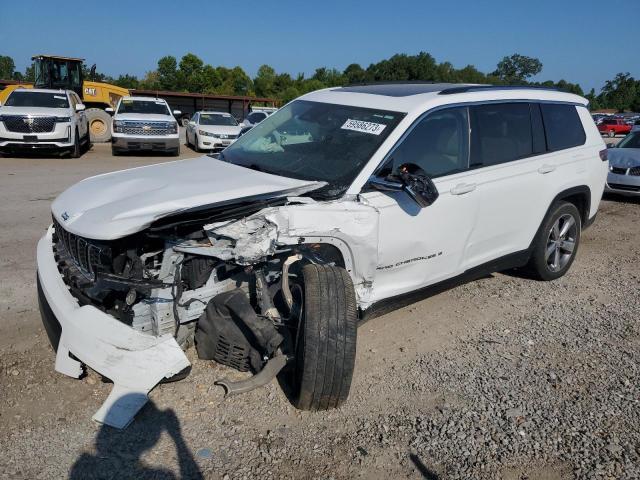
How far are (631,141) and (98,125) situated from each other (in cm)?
1837

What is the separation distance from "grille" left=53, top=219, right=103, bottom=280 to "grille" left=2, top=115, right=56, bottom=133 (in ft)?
40.4

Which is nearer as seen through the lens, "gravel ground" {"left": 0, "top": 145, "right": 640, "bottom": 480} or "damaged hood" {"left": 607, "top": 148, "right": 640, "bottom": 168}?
"gravel ground" {"left": 0, "top": 145, "right": 640, "bottom": 480}

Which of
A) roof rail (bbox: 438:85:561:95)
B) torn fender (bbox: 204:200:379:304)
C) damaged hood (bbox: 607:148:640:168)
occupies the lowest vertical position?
torn fender (bbox: 204:200:379:304)

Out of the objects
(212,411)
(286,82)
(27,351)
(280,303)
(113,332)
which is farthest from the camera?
(286,82)

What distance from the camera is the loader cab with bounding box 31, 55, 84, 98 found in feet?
66.5

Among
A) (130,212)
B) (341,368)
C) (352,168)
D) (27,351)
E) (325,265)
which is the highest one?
(352,168)

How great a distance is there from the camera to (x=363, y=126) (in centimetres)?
392

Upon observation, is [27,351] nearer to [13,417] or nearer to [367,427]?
[13,417]

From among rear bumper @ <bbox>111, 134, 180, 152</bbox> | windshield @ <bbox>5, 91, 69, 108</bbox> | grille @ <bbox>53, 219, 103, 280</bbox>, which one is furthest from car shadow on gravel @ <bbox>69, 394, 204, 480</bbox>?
windshield @ <bbox>5, 91, 69, 108</bbox>

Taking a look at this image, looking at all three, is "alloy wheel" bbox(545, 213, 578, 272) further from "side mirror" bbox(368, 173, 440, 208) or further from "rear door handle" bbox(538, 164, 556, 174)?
"side mirror" bbox(368, 173, 440, 208)

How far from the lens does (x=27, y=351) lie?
3660 millimetres

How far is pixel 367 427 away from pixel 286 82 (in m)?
72.0

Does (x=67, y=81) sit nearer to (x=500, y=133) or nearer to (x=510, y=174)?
(x=500, y=133)

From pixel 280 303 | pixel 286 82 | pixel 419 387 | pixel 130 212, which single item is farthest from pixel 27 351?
pixel 286 82
